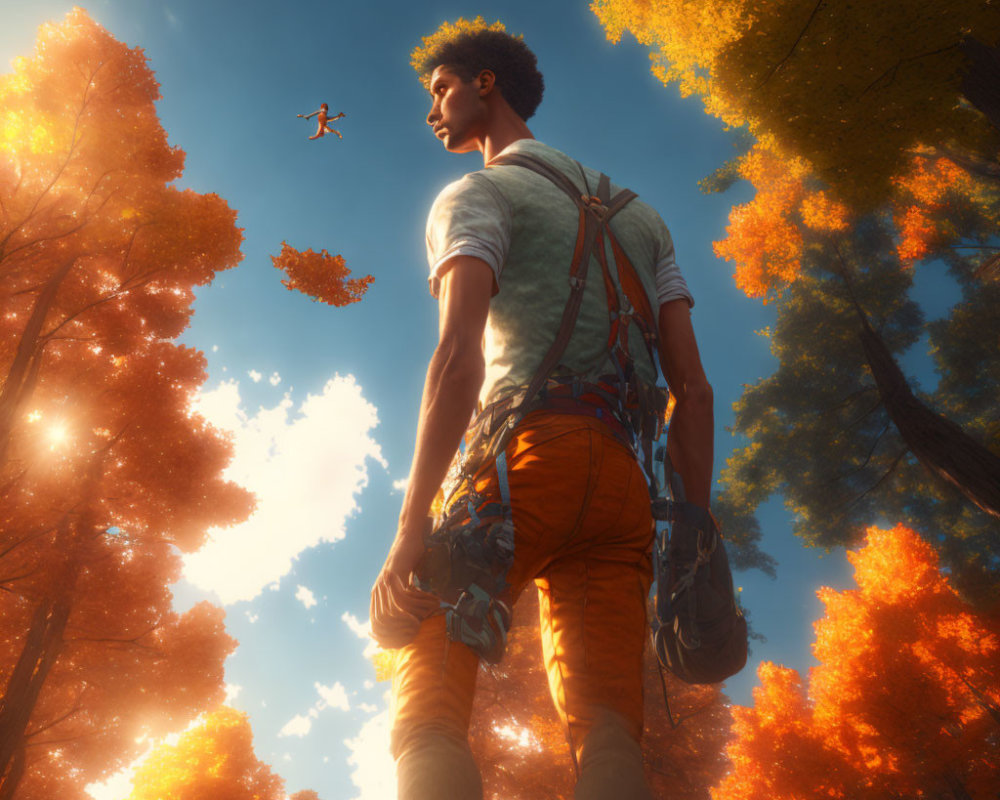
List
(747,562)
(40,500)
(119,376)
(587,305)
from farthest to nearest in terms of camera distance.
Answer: (747,562) → (119,376) → (40,500) → (587,305)

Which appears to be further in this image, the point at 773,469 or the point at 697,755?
the point at 773,469

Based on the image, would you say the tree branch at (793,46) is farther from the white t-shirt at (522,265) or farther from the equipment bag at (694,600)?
the equipment bag at (694,600)

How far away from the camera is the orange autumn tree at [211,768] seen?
17516 millimetres

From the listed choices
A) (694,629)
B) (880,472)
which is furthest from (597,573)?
(880,472)

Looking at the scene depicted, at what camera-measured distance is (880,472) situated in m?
16.2

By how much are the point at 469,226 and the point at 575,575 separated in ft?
3.96

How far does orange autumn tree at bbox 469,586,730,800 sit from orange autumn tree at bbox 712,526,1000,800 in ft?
16.8

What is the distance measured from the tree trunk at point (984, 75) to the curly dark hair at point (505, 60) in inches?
196

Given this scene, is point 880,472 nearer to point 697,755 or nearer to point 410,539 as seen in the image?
point 697,755

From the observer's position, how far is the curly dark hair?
379cm

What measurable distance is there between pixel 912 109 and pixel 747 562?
17.5 metres

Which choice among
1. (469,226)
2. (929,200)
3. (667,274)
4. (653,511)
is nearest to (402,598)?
(653,511)

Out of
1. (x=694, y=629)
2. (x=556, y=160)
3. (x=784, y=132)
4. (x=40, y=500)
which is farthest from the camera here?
(x=40, y=500)

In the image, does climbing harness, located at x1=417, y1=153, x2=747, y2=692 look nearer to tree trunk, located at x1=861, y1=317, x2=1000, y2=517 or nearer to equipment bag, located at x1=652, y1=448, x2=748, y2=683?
equipment bag, located at x1=652, y1=448, x2=748, y2=683
